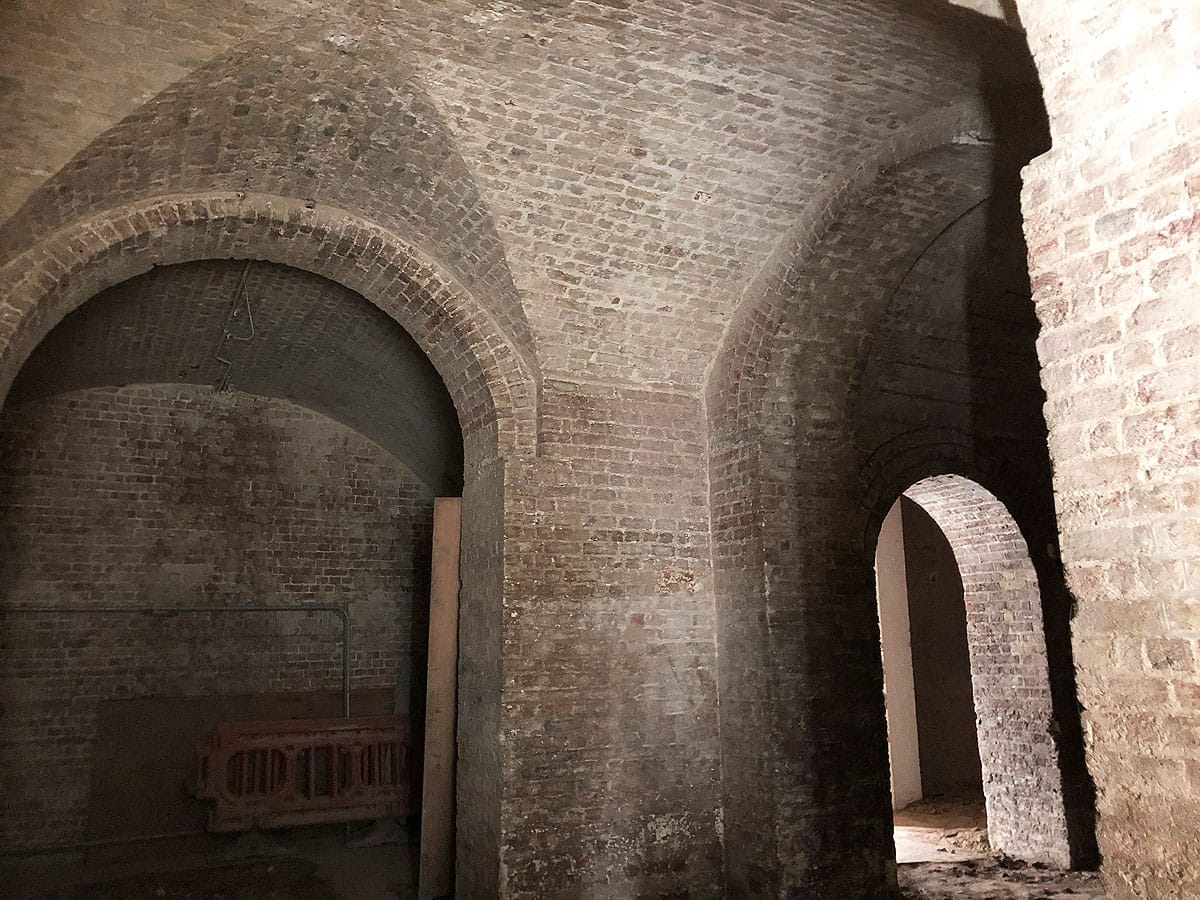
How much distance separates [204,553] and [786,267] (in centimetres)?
660

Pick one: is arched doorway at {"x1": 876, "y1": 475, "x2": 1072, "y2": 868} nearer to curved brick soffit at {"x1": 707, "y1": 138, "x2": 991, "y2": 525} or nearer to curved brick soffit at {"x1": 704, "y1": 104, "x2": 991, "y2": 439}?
curved brick soffit at {"x1": 707, "y1": 138, "x2": 991, "y2": 525}

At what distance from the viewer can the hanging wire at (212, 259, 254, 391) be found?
7.28 m

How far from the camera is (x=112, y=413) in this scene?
29.9 feet

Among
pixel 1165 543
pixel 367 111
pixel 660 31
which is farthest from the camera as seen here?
→ pixel 367 111

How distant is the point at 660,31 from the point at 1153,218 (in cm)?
296

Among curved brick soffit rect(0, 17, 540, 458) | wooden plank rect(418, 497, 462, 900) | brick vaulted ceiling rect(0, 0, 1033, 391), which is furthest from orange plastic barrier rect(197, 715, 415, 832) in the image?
brick vaulted ceiling rect(0, 0, 1033, 391)

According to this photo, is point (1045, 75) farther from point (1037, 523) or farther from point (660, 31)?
point (1037, 523)

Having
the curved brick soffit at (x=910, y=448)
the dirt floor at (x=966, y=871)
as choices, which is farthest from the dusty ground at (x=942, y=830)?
the curved brick soffit at (x=910, y=448)

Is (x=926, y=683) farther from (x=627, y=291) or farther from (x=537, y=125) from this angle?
(x=537, y=125)

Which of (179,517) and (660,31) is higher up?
(660,31)

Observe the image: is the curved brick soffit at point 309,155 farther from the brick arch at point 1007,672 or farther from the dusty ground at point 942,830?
the dusty ground at point 942,830

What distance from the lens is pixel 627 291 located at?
20.5ft

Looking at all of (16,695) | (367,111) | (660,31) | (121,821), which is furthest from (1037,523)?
(16,695)

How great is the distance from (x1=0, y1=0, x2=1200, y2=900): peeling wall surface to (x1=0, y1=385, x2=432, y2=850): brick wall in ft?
6.06
